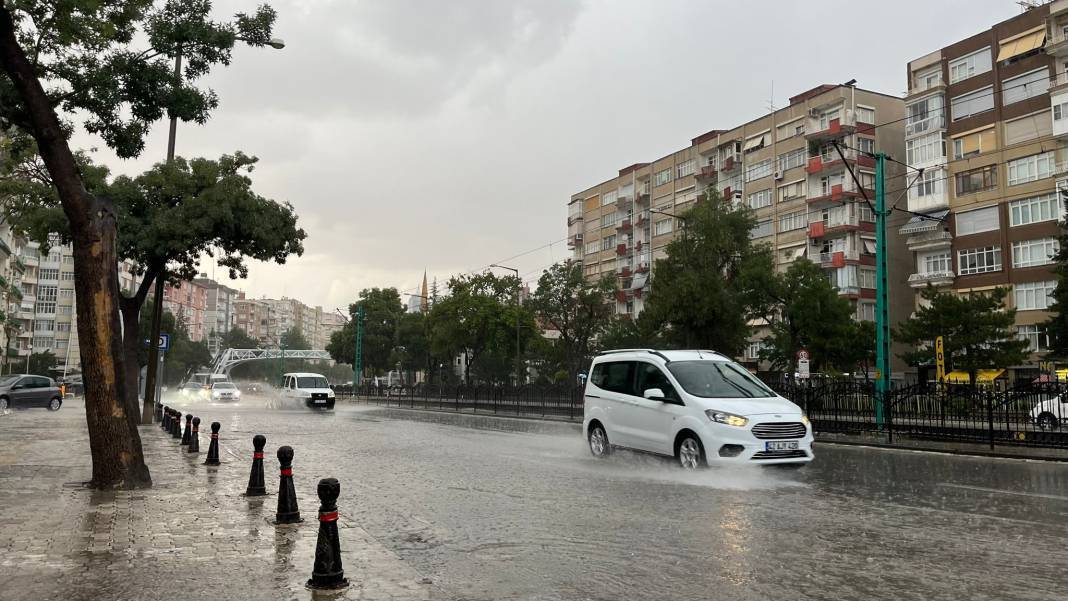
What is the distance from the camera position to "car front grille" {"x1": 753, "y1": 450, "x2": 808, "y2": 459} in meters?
10.9

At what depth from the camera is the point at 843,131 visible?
56.5 metres

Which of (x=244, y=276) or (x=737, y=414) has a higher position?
(x=244, y=276)

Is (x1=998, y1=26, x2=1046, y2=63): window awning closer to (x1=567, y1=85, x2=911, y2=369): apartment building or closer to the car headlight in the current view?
(x1=567, y1=85, x2=911, y2=369): apartment building

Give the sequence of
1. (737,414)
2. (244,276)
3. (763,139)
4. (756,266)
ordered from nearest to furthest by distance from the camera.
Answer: (737,414) < (244,276) < (756,266) < (763,139)

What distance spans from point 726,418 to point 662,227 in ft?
213

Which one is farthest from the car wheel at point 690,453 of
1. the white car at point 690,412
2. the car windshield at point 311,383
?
the car windshield at point 311,383

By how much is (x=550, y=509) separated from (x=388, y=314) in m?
75.3

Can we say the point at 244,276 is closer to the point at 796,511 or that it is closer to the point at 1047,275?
the point at 796,511

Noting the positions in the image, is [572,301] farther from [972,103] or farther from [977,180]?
[972,103]

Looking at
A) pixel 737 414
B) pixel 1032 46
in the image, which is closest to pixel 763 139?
pixel 1032 46

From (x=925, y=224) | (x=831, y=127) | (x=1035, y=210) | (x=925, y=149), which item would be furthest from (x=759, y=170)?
(x=1035, y=210)

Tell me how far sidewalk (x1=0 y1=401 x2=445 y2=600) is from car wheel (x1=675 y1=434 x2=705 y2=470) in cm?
494

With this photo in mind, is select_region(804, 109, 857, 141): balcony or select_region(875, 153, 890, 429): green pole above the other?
select_region(804, 109, 857, 141): balcony

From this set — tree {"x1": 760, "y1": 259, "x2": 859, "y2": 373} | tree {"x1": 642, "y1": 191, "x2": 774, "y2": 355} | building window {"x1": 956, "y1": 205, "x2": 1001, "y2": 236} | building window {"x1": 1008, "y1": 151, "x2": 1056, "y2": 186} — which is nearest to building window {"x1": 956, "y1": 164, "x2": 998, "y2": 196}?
building window {"x1": 1008, "y1": 151, "x2": 1056, "y2": 186}
